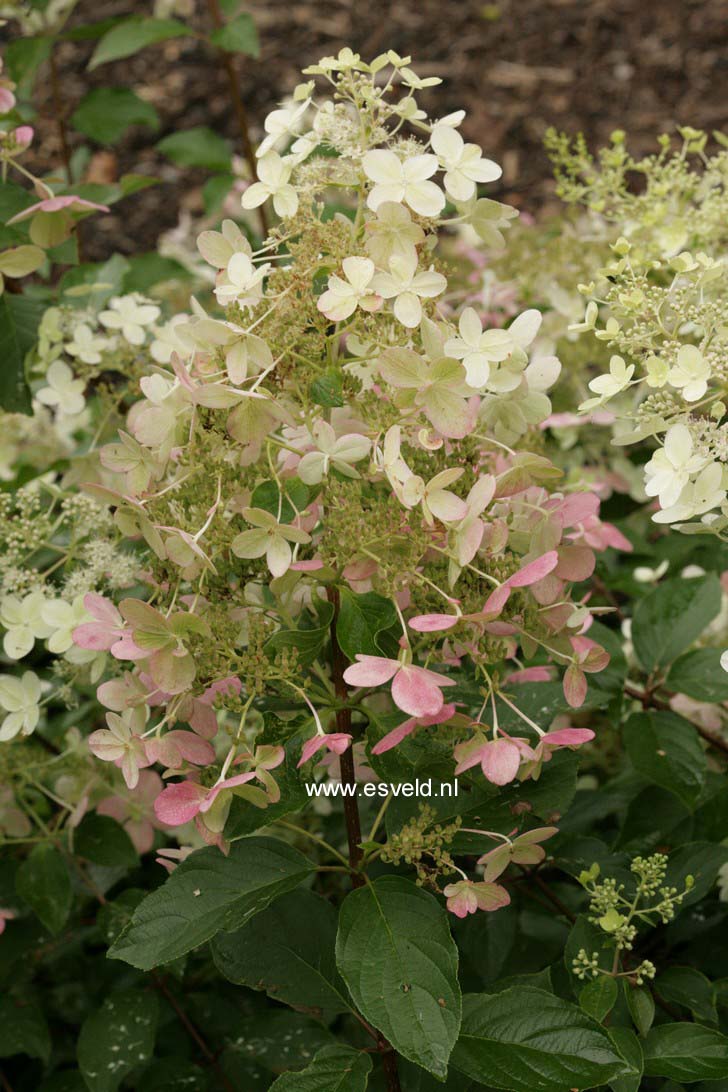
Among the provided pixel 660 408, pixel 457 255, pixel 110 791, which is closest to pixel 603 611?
pixel 660 408

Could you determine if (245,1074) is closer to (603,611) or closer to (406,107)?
(603,611)

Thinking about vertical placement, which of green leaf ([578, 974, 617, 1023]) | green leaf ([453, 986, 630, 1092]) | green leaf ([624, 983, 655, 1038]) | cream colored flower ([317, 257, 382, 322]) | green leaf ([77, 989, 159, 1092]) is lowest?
green leaf ([77, 989, 159, 1092])

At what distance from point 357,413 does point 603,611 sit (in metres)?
0.25

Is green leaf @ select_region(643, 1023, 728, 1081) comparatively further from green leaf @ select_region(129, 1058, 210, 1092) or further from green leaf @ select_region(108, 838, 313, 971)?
green leaf @ select_region(129, 1058, 210, 1092)

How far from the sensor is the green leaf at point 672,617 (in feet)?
4.32

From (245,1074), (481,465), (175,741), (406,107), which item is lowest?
(245,1074)

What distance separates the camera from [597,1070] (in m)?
0.87

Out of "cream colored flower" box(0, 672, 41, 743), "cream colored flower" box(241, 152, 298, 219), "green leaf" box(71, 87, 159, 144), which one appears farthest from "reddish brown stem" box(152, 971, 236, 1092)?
"green leaf" box(71, 87, 159, 144)

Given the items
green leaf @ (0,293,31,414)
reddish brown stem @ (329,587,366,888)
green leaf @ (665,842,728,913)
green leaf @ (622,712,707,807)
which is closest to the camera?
reddish brown stem @ (329,587,366,888)

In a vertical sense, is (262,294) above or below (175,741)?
above

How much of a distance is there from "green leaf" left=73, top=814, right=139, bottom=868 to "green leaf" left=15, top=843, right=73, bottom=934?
0.03 m

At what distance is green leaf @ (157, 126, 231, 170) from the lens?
197cm

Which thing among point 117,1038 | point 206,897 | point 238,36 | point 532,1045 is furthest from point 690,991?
point 238,36

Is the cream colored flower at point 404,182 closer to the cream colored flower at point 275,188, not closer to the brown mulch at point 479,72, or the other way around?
the cream colored flower at point 275,188
